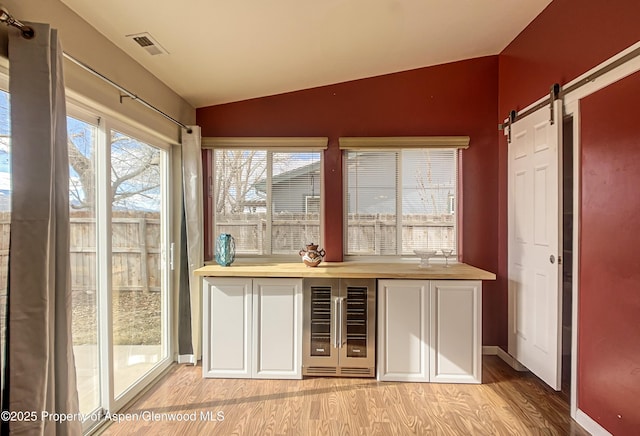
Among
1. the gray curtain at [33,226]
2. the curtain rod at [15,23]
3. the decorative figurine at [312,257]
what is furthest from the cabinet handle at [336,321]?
the curtain rod at [15,23]

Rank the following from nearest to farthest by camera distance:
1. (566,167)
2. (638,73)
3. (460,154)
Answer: (638,73) → (566,167) → (460,154)

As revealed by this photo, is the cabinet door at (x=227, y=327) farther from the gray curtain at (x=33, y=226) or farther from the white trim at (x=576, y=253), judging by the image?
the white trim at (x=576, y=253)

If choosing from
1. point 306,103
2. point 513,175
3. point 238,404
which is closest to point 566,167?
point 513,175

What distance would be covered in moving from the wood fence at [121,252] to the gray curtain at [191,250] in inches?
8.7

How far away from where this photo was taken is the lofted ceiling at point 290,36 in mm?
1908

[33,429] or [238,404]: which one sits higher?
[33,429]

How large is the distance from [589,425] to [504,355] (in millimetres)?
1079

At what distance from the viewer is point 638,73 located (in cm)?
170

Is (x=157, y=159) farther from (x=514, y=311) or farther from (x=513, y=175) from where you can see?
(x=514, y=311)

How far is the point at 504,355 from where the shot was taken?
312 centimetres

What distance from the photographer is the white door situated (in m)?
2.35

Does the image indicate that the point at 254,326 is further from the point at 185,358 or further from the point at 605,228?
the point at 605,228

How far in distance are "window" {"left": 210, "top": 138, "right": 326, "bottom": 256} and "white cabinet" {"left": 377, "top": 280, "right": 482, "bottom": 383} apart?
1067 millimetres

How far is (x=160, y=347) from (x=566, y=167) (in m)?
3.71
